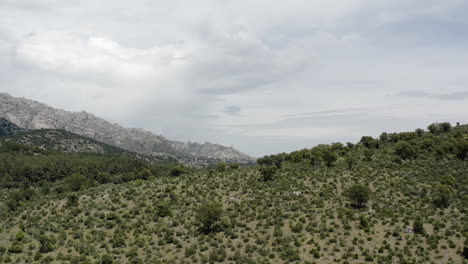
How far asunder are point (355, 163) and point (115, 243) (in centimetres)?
5900

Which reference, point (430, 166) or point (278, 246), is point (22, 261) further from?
point (430, 166)

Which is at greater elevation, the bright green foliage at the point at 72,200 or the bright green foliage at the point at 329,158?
the bright green foliage at the point at 329,158

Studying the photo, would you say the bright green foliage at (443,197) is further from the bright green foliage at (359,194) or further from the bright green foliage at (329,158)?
the bright green foliage at (329,158)

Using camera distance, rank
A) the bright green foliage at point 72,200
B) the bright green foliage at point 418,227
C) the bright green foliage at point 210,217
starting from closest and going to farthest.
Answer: the bright green foliage at point 418,227 → the bright green foliage at point 210,217 → the bright green foliage at point 72,200

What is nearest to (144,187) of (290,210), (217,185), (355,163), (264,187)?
(217,185)

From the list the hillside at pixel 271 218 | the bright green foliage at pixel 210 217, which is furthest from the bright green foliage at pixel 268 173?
the bright green foliage at pixel 210 217

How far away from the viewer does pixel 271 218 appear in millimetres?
50312

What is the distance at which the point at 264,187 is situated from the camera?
210 feet

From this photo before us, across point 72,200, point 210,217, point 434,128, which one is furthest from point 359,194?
point 434,128

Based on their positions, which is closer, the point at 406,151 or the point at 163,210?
the point at 163,210

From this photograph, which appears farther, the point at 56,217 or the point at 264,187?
the point at 264,187

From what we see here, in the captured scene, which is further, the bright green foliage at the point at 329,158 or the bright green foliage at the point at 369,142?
the bright green foliage at the point at 369,142

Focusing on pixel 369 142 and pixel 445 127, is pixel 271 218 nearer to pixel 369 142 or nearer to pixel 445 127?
pixel 369 142

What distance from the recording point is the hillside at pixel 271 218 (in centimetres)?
4088
